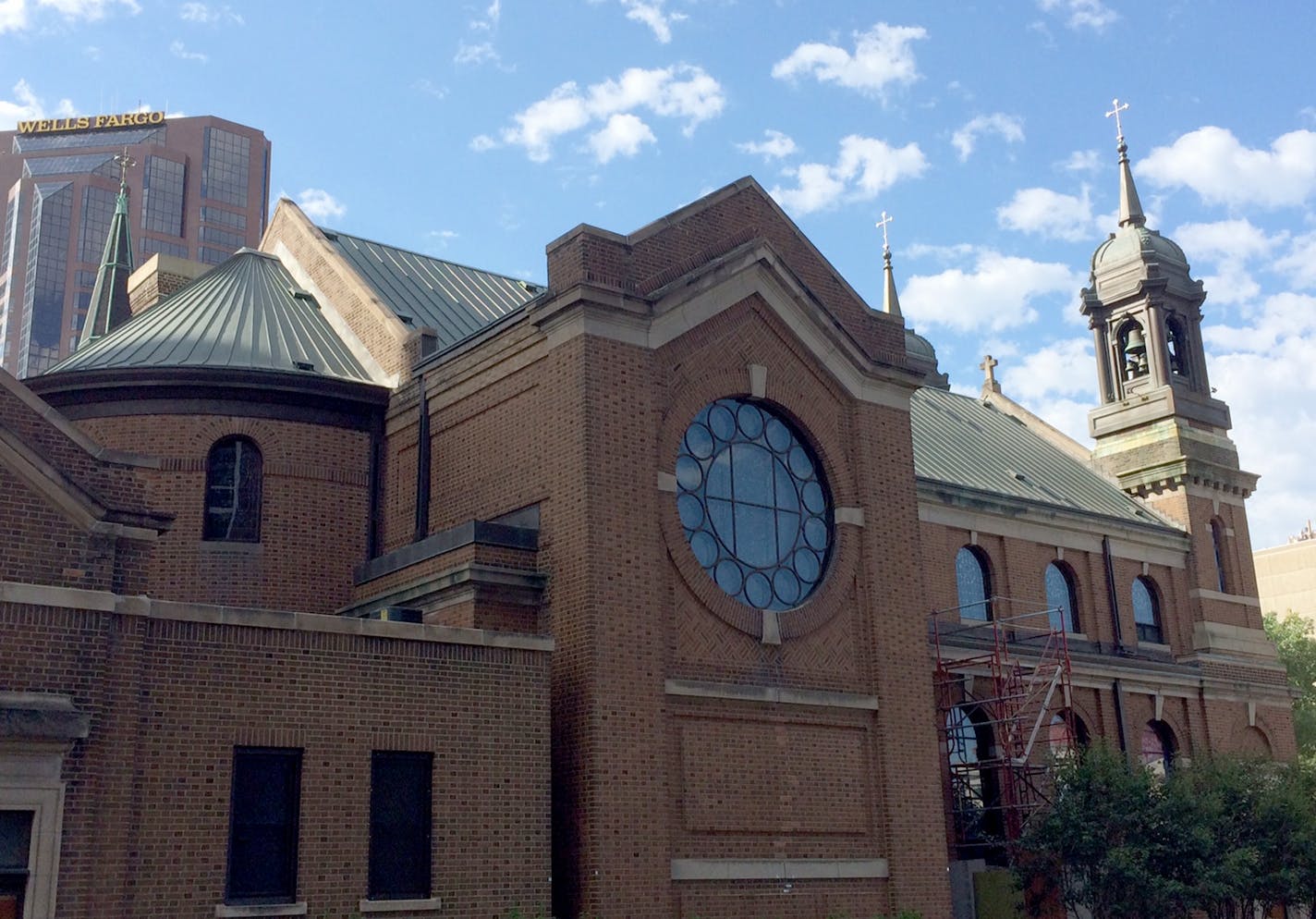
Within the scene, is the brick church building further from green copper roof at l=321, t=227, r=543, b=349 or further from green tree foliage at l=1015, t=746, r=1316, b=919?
green tree foliage at l=1015, t=746, r=1316, b=919

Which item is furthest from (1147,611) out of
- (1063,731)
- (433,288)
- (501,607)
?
(501,607)

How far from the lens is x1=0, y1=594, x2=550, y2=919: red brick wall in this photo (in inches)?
611

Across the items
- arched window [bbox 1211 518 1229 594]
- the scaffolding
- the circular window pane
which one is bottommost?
the scaffolding

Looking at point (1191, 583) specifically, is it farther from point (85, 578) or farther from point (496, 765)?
point (85, 578)

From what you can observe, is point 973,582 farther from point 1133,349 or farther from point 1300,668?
point 1300,668

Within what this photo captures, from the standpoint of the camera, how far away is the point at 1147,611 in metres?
38.2

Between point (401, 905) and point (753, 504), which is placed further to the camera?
point (753, 504)

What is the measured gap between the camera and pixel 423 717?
Result: 1831 centimetres

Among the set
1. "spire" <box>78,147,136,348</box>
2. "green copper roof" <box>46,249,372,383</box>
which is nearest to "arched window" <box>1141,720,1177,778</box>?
"green copper roof" <box>46,249,372,383</box>

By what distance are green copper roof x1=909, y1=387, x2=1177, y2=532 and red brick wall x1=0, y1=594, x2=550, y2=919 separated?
1647 centimetres

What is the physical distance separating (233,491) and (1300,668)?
46308 mm

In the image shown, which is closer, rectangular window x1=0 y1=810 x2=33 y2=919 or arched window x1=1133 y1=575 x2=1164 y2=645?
rectangular window x1=0 y1=810 x2=33 y2=919

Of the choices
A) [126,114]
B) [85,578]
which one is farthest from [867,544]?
[126,114]

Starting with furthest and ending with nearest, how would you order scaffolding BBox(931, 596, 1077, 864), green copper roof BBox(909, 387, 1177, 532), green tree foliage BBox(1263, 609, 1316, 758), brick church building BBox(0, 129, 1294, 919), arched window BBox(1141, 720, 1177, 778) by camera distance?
green tree foliage BBox(1263, 609, 1316, 758)
green copper roof BBox(909, 387, 1177, 532)
arched window BBox(1141, 720, 1177, 778)
scaffolding BBox(931, 596, 1077, 864)
brick church building BBox(0, 129, 1294, 919)
